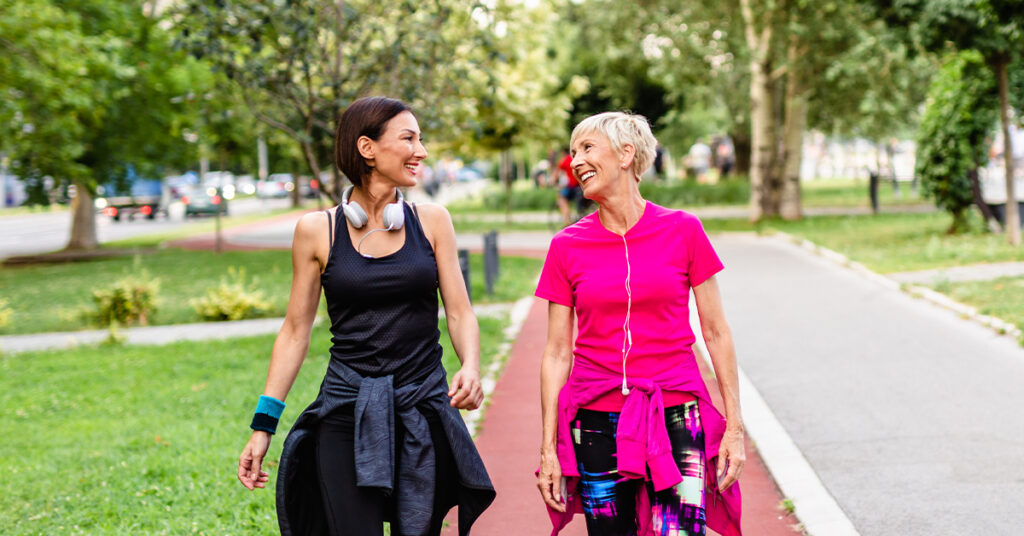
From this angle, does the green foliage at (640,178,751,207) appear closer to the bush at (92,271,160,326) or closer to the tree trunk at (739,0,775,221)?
the tree trunk at (739,0,775,221)

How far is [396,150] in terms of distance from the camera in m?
3.26

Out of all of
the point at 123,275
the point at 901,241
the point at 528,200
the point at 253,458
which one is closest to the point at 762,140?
the point at 901,241

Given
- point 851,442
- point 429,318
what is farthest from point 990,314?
point 429,318

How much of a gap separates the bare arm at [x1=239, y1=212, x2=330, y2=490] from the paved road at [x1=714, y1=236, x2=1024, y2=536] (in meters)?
2.84

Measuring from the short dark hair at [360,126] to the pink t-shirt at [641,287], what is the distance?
2.13ft

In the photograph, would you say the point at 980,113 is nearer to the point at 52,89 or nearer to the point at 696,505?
the point at 52,89

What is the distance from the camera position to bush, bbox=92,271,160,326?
13.7 metres

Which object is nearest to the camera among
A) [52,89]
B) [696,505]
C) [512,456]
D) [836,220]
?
[696,505]

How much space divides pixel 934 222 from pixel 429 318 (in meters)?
21.6

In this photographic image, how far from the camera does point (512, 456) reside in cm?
638

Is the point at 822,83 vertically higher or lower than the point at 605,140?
higher

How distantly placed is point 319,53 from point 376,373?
357 inches

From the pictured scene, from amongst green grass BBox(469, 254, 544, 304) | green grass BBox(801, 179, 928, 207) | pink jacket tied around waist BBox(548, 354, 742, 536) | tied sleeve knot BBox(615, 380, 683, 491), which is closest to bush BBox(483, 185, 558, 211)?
green grass BBox(801, 179, 928, 207)

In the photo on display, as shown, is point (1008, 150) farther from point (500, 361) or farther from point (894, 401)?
point (500, 361)
